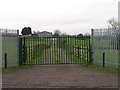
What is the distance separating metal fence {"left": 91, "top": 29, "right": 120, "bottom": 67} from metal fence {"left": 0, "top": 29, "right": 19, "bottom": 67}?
15.4 ft

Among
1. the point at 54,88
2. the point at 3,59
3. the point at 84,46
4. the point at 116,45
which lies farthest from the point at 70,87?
the point at 84,46

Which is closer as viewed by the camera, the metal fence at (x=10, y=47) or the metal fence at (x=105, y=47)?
the metal fence at (x=105, y=47)

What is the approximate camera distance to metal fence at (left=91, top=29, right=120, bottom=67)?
658 inches

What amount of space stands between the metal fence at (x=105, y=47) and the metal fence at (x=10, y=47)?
184 inches

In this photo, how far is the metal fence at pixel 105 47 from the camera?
54.9 ft

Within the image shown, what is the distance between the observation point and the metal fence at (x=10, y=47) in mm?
17750

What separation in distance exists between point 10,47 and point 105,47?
5.41m

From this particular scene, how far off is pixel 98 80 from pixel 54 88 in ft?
8.56

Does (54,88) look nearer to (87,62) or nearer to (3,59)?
(3,59)

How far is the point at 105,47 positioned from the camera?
1809 cm

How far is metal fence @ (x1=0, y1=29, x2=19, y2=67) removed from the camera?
58.2 feet

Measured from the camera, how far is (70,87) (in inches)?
428

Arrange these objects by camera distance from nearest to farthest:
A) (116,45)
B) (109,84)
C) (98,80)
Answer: (109,84) → (98,80) → (116,45)

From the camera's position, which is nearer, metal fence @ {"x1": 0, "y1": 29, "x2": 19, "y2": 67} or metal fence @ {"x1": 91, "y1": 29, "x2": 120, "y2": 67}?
metal fence @ {"x1": 91, "y1": 29, "x2": 120, "y2": 67}
